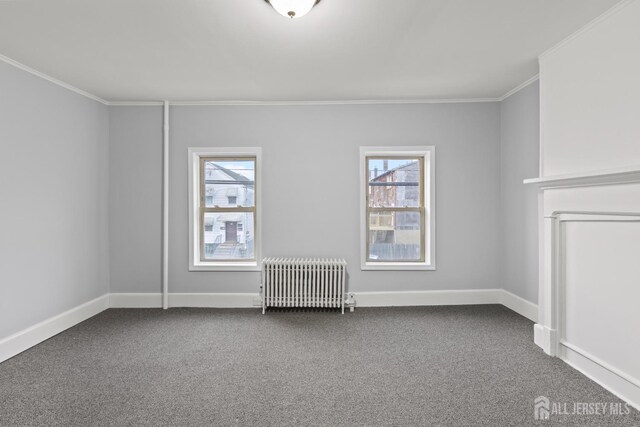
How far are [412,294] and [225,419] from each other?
9.68ft

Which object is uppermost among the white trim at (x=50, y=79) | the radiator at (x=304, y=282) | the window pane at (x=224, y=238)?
the white trim at (x=50, y=79)

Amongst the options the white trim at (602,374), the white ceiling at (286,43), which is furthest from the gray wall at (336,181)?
the white trim at (602,374)

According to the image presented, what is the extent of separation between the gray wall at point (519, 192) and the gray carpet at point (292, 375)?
1.91 ft

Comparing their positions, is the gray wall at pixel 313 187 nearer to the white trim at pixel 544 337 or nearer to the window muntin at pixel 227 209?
the window muntin at pixel 227 209

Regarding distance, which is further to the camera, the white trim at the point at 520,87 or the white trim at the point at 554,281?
the white trim at the point at 520,87

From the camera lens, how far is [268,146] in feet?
14.6

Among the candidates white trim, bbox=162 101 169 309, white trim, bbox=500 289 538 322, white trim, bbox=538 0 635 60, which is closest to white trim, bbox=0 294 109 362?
white trim, bbox=162 101 169 309

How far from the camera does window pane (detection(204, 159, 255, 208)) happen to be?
14.9 ft

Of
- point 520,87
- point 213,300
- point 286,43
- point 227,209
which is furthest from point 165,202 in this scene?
point 520,87

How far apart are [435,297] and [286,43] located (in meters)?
3.48

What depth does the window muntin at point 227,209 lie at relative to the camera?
14.9 feet

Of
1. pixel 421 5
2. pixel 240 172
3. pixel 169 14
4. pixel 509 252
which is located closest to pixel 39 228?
pixel 240 172

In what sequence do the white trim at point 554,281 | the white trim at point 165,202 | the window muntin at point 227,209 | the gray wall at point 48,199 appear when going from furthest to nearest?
the window muntin at point 227,209
the white trim at point 165,202
the gray wall at point 48,199
the white trim at point 554,281

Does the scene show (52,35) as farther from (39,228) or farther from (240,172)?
(240,172)
